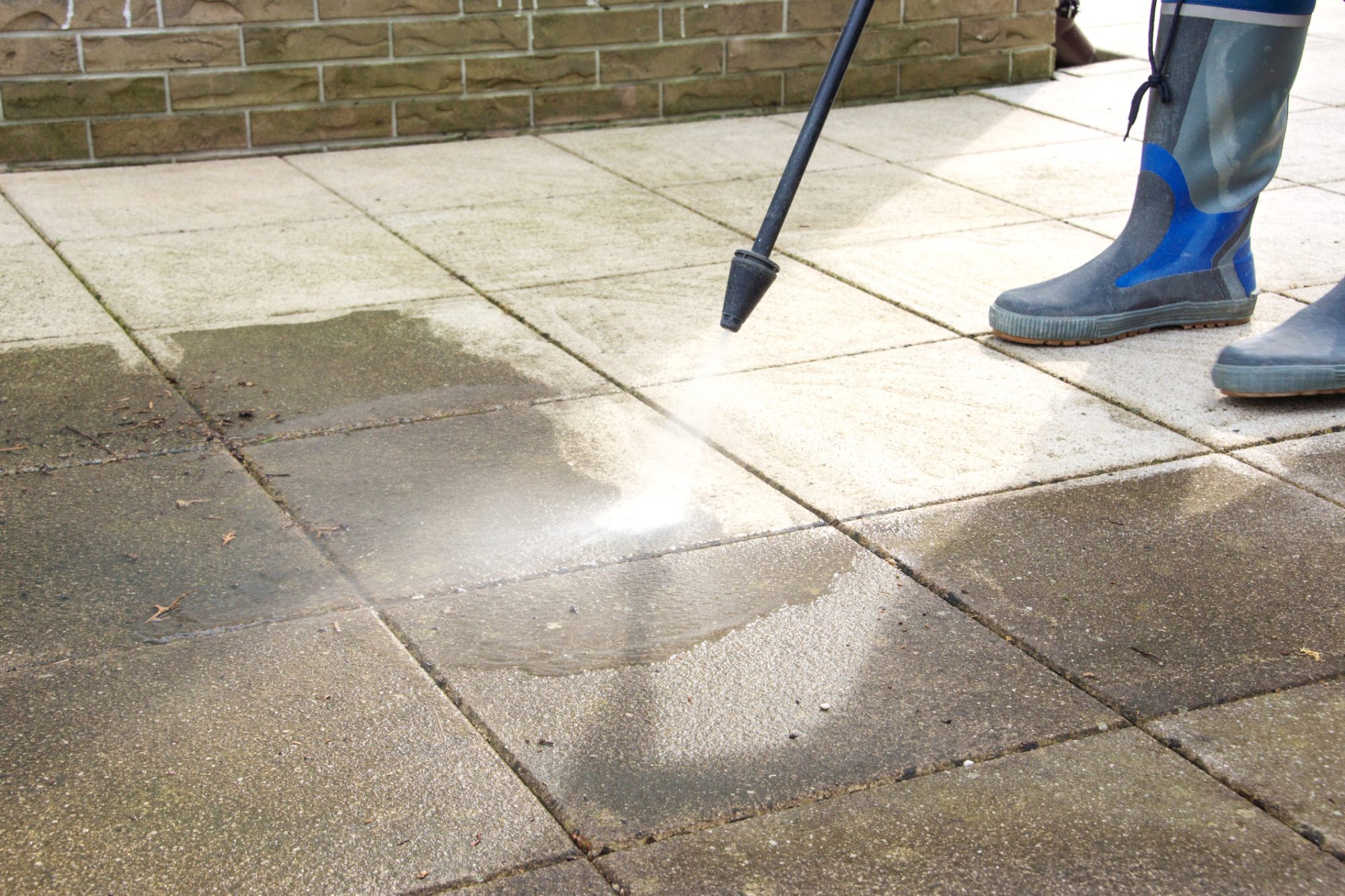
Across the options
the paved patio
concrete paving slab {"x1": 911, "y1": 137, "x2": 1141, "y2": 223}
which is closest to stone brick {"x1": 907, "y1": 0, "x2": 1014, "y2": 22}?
concrete paving slab {"x1": 911, "y1": 137, "x2": 1141, "y2": 223}

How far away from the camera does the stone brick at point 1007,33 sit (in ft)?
24.0

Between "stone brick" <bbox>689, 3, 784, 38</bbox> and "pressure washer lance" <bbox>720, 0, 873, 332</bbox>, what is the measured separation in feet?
12.1

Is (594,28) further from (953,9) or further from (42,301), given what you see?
(42,301)

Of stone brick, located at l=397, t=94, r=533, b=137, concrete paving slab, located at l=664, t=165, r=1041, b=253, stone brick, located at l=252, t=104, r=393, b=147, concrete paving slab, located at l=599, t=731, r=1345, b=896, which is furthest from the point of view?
stone brick, located at l=397, t=94, r=533, b=137

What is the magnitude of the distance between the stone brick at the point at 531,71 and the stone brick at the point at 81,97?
1.36m

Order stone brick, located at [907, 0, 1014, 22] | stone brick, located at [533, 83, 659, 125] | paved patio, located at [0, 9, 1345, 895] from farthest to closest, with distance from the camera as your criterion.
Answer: stone brick, located at [907, 0, 1014, 22] → stone brick, located at [533, 83, 659, 125] → paved patio, located at [0, 9, 1345, 895]

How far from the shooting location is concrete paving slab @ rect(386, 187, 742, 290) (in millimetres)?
4617

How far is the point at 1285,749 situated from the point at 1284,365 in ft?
5.12

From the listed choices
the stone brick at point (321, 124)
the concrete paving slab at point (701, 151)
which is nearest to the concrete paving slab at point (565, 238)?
the concrete paving slab at point (701, 151)

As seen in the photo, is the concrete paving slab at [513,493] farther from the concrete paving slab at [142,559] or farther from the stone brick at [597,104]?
the stone brick at [597,104]

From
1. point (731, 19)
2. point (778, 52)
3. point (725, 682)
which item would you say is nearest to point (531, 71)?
point (731, 19)

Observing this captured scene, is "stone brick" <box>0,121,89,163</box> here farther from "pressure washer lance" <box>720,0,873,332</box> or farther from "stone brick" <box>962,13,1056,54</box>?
"stone brick" <box>962,13,1056,54</box>

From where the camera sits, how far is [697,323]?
13.5 ft

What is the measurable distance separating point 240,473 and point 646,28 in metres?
4.04
